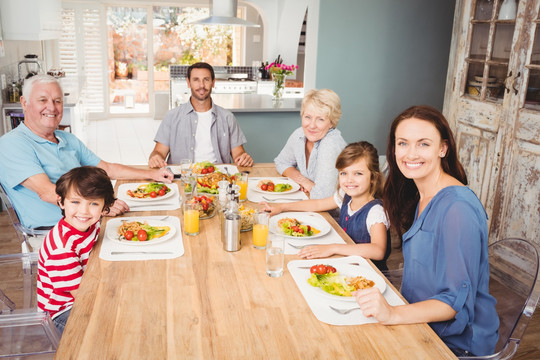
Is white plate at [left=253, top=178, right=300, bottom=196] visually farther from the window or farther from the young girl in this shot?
the window

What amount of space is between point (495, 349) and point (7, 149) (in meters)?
2.13

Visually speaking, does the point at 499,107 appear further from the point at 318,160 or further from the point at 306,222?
the point at 306,222

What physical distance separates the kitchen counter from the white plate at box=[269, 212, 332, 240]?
246 centimetres

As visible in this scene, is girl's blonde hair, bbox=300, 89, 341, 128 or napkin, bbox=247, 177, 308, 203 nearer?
napkin, bbox=247, 177, 308, 203

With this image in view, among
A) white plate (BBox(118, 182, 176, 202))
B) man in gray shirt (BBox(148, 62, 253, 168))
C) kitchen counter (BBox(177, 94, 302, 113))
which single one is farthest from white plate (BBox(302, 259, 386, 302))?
kitchen counter (BBox(177, 94, 302, 113))

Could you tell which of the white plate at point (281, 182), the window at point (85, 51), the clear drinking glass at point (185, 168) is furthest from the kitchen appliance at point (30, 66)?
the white plate at point (281, 182)

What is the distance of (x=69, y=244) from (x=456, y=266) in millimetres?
1261

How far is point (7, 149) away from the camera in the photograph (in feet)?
7.38

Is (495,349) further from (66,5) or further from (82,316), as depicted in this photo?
(66,5)

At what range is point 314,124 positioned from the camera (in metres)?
2.65

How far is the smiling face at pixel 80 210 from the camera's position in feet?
5.72

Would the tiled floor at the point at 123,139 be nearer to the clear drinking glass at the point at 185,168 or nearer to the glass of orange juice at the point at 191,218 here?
the clear drinking glass at the point at 185,168

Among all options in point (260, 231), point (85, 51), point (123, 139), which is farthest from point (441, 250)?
point (85, 51)

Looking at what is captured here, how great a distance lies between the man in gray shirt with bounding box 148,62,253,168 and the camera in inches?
132
